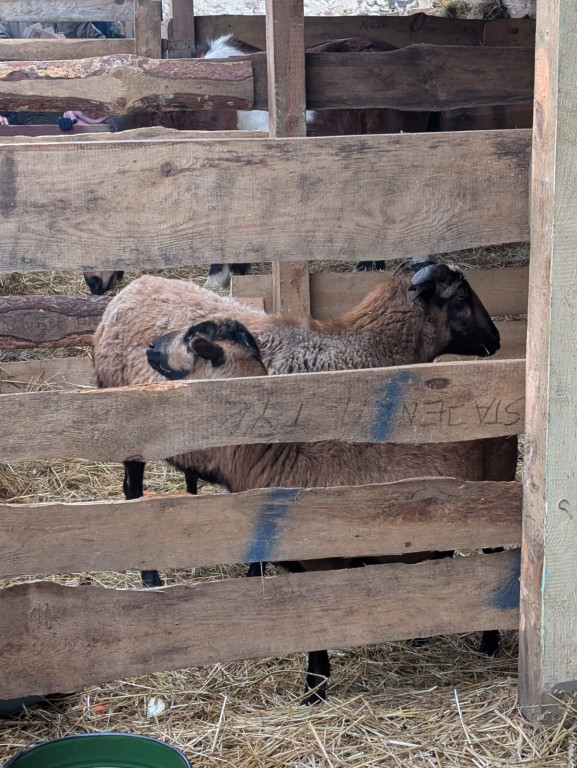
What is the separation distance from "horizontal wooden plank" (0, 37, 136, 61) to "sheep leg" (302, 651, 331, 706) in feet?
16.3

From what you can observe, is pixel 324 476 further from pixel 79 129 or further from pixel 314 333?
pixel 79 129

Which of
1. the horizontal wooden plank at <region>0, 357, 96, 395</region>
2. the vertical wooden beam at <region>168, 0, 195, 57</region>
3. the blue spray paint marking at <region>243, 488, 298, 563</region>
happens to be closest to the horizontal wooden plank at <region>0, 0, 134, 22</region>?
the vertical wooden beam at <region>168, 0, 195, 57</region>

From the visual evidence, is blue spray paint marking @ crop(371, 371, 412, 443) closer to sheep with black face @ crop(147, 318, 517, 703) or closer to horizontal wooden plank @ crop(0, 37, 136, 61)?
sheep with black face @ crop(147, 318, 517, 703)

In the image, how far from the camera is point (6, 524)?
8.63 ft

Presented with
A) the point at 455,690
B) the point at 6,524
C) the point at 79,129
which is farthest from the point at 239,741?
the point at 79,129

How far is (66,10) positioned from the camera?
816 centimetres

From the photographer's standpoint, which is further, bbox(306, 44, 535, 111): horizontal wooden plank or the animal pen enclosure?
bbox(306, 44, 535, 111): horizontal wooden plank

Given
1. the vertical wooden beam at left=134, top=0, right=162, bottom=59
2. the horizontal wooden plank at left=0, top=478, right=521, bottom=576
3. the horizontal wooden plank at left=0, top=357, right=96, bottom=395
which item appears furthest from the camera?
the vertical wooden beam at left=134, top=0, right=162, bottom=59

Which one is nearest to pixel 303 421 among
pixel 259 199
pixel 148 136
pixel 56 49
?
pixel 259 199

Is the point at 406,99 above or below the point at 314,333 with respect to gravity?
above

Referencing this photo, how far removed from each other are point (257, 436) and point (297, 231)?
1.94 ft

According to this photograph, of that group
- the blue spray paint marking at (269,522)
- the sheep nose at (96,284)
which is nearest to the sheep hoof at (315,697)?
the blue spray paint marking at (269,522)

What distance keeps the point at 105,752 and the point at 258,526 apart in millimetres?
761

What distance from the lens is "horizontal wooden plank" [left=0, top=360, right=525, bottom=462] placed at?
2545 millimetres
